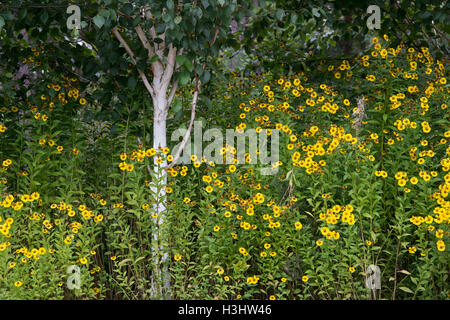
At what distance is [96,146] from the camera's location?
11.9ft

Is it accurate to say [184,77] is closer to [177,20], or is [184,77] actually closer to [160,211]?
[177,20]

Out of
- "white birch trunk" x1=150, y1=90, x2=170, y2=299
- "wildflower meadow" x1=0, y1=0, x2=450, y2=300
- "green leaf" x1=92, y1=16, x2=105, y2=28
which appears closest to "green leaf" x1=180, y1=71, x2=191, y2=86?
"wildflower meadow" x1=0, y1=0, x2=450, y2=300

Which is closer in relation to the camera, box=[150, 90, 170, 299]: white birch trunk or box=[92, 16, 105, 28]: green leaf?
box=[92, 16, 105, 28]: green leaf

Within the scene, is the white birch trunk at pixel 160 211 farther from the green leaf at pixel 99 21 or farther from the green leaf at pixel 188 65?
the green leaf at pixel 99 21

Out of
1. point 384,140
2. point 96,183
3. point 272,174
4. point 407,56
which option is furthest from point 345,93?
point 96,183

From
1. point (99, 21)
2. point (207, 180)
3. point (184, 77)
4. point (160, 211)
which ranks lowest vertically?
point (160, 211)

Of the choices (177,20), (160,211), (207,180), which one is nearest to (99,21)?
(177,20)

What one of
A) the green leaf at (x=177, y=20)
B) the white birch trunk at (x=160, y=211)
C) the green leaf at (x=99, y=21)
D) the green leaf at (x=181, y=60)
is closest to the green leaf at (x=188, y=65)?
the green leaf at (x=181, y=60)

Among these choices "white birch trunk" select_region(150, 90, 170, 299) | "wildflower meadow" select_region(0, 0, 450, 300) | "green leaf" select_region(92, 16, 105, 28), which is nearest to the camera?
"green leaf" select_region(92, 16, 105, 28)

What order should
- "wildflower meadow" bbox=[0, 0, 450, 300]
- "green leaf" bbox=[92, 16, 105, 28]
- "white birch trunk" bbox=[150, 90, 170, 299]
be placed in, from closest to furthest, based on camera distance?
"green leaf" bbox=[92, 16, 105, 28] < "wildflower meadow" bbox=[0, 0, 450, 300] < "white birch trunk" bbox=[150, 90, 170, 299]

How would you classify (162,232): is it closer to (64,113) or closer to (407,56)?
(64,113)

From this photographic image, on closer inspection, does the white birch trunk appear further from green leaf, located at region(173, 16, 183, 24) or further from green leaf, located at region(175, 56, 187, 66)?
green leaf, located at region(173, 16, 183, 24)

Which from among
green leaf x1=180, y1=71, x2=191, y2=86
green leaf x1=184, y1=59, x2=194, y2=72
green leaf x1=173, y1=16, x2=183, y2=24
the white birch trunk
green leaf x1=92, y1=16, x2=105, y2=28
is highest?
green leaf x1=173, y1=16, x2=183, y2=24

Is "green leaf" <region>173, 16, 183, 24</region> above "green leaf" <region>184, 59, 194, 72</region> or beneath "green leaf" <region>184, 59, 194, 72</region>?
above
